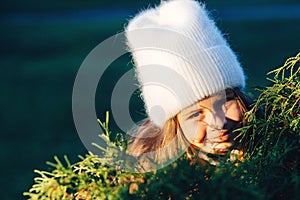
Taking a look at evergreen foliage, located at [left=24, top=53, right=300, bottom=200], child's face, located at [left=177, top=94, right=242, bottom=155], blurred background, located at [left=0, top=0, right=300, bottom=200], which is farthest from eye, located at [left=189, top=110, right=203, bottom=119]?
evergreen foliage, located at [left=24, top=53, right=300, bottom=200]

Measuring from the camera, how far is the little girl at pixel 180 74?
2.00m

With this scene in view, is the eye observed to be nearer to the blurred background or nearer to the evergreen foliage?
the blurred background

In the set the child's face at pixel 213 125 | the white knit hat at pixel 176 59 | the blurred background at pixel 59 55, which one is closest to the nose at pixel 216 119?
the child's face at pixel 213 125

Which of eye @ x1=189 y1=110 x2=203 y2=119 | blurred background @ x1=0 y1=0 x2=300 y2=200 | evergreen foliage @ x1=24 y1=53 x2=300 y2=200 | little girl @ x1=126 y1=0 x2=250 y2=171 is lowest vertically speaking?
evergreen foliage @ x1=24 y1=53 x2=300 y2=200

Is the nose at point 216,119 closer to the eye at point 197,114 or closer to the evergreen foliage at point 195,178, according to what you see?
the eye at point 197,114

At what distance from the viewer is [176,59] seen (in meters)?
2.14

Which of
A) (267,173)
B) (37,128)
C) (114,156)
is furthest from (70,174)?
A: (37,128)

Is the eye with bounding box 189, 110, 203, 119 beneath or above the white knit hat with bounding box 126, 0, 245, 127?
beneath

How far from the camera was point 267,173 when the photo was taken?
1.31m

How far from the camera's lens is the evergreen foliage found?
1.17 meters

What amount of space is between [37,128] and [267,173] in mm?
5130

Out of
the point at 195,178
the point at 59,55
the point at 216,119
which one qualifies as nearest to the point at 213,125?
the point at 216,119

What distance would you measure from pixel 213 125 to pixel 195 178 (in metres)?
0.70

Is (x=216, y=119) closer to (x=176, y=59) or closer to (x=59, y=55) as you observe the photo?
(x=176, y=59)
